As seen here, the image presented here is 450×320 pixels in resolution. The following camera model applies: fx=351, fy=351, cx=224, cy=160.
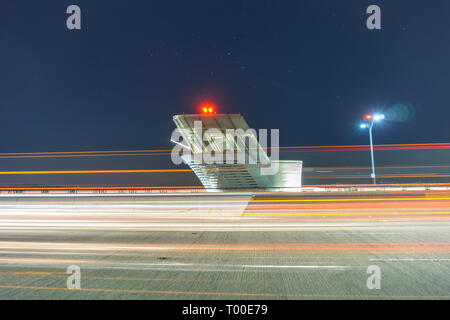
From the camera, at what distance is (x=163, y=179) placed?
135 feet

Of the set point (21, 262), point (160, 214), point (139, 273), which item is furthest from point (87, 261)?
point (160, 214)

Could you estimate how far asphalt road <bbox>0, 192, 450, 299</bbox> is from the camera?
442 cm

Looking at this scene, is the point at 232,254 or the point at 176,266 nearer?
the point at 176,266

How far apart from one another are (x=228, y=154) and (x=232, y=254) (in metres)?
19.2

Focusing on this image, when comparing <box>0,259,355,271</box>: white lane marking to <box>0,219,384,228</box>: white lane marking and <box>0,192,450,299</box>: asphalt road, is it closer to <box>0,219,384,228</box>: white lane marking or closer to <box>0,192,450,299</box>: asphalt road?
<box>0,192,450,299</box>: asphalt road

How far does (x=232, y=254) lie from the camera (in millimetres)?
6832

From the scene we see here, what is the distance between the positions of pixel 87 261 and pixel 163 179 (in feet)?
116

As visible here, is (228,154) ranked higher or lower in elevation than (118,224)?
higher

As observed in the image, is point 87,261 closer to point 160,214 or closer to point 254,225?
point 254,225

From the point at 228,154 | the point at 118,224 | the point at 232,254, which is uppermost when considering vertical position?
the point at 228,154

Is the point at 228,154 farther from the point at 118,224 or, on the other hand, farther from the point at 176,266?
the point at 176,266

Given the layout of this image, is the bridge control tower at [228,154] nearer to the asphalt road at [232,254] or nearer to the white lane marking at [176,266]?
the asphalt road at [232,254]

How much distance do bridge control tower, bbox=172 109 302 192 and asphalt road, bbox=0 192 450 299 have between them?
34.1 ft

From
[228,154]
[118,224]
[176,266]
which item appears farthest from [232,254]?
[228,154]
